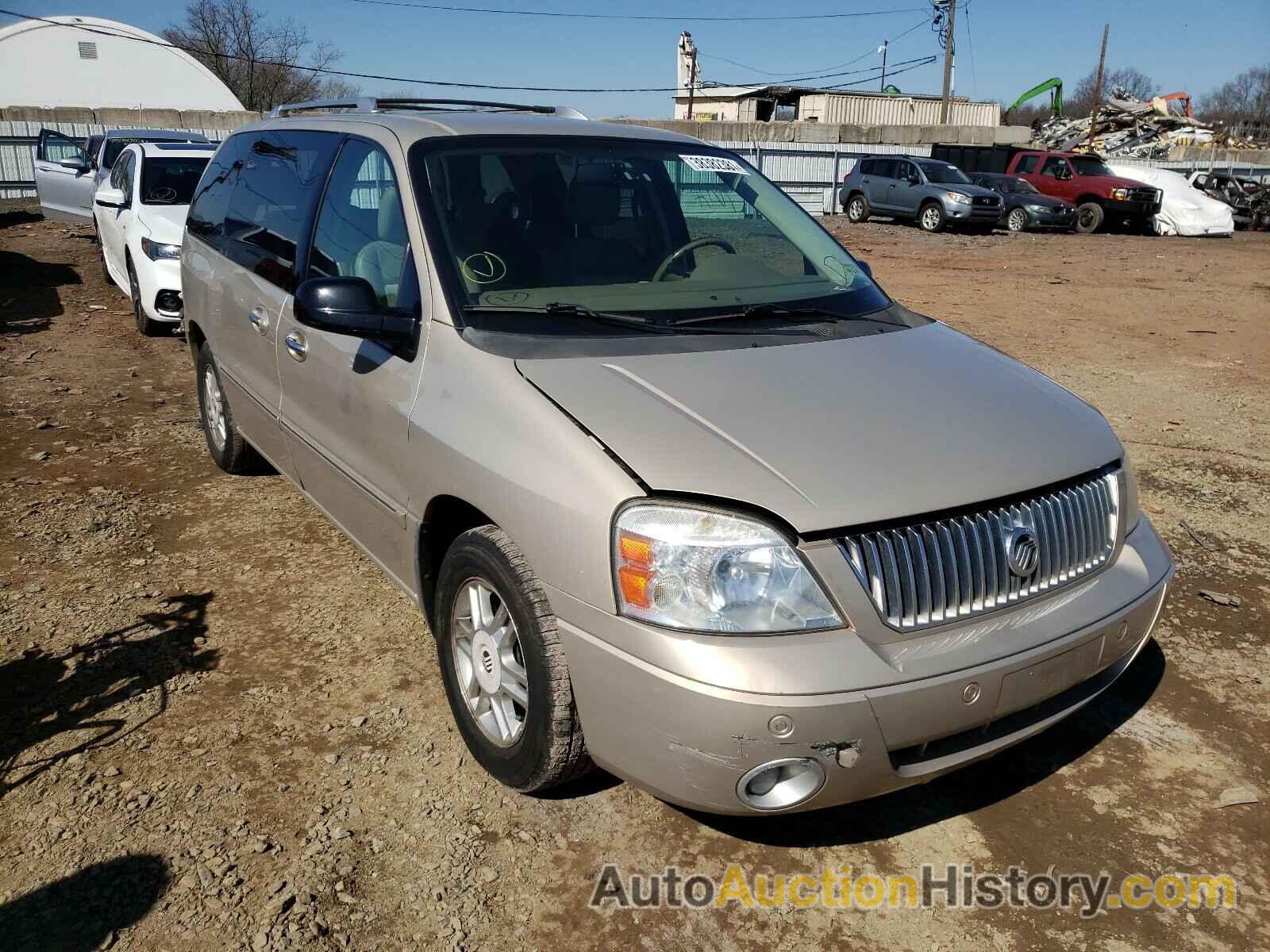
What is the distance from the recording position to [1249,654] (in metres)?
3.79

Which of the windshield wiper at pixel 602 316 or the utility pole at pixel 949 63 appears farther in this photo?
the utility pole at pixel 949 63

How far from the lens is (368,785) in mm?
2938

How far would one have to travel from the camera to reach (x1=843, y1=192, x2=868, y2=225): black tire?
81.1 feet

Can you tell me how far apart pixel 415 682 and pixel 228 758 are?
0.68 metres

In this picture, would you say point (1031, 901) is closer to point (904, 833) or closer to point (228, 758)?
point (904, 833)

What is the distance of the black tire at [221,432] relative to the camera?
5160 mm

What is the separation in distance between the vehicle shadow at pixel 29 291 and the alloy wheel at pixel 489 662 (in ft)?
28.4

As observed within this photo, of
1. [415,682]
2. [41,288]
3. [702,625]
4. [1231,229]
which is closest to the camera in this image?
[702,625]

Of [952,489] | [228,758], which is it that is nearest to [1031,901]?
[952,489]

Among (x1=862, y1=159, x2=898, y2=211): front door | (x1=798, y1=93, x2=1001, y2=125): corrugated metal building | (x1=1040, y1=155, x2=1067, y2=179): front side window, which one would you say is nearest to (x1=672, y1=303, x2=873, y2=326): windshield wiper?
(x1=862, y1=159, x2=898, y2=211): front door

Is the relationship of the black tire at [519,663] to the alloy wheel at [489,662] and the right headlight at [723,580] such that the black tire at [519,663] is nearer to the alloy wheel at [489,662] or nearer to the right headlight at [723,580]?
the alloy wheel at [489,662]

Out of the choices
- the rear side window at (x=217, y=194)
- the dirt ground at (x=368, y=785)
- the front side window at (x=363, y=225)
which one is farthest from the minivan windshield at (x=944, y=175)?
the front side window at (x=363, y=225)

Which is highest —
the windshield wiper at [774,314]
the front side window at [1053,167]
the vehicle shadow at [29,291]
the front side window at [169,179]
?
the front side window at [1053,167]

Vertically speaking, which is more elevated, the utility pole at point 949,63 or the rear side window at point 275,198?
the utility pole at point 949,63
